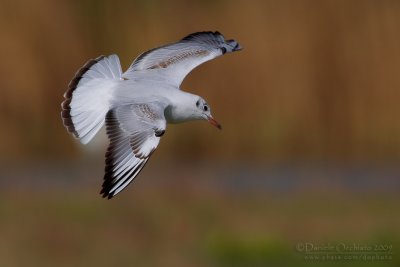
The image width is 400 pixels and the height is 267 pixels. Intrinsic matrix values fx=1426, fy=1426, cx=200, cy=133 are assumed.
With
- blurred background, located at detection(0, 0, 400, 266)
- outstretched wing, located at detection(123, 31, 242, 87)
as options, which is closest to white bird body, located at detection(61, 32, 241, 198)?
outstretched wing, located at detection(123, 31, 242, 87)

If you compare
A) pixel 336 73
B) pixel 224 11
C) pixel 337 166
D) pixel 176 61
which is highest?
pixel 176 61

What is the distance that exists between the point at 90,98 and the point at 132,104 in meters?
0.37

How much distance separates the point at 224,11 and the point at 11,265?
5.00 m

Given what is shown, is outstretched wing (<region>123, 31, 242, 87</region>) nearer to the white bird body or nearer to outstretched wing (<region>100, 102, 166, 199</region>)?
the white bird body

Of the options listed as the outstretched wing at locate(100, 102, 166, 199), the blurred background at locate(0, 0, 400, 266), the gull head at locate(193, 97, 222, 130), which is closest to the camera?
the outstretched wing at locate(100, 102, 166, 199)

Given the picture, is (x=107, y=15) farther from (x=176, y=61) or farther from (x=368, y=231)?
(x=176, y=61)

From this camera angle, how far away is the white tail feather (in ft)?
24.6

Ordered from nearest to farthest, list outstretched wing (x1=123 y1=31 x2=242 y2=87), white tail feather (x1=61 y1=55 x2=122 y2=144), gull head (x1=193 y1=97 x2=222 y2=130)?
white tail feather (x1=61 y1=55 x2=122 y2=144) → gull head (x1=193 y1=97 x2=222 y2=130) → outstretched wing (x1=123 y1=31 x2=242 y2=87)

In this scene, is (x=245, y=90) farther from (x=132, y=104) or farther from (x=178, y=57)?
(x=132, y=104)

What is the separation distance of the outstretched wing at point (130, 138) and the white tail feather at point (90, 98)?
126mm

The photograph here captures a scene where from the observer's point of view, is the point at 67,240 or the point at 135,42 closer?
the point at 67,240

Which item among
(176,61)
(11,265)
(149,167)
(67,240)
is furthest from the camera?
(149,167)

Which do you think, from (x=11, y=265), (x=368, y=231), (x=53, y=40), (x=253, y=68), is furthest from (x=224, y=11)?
(x=11, y=265)

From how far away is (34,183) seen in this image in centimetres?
1352
